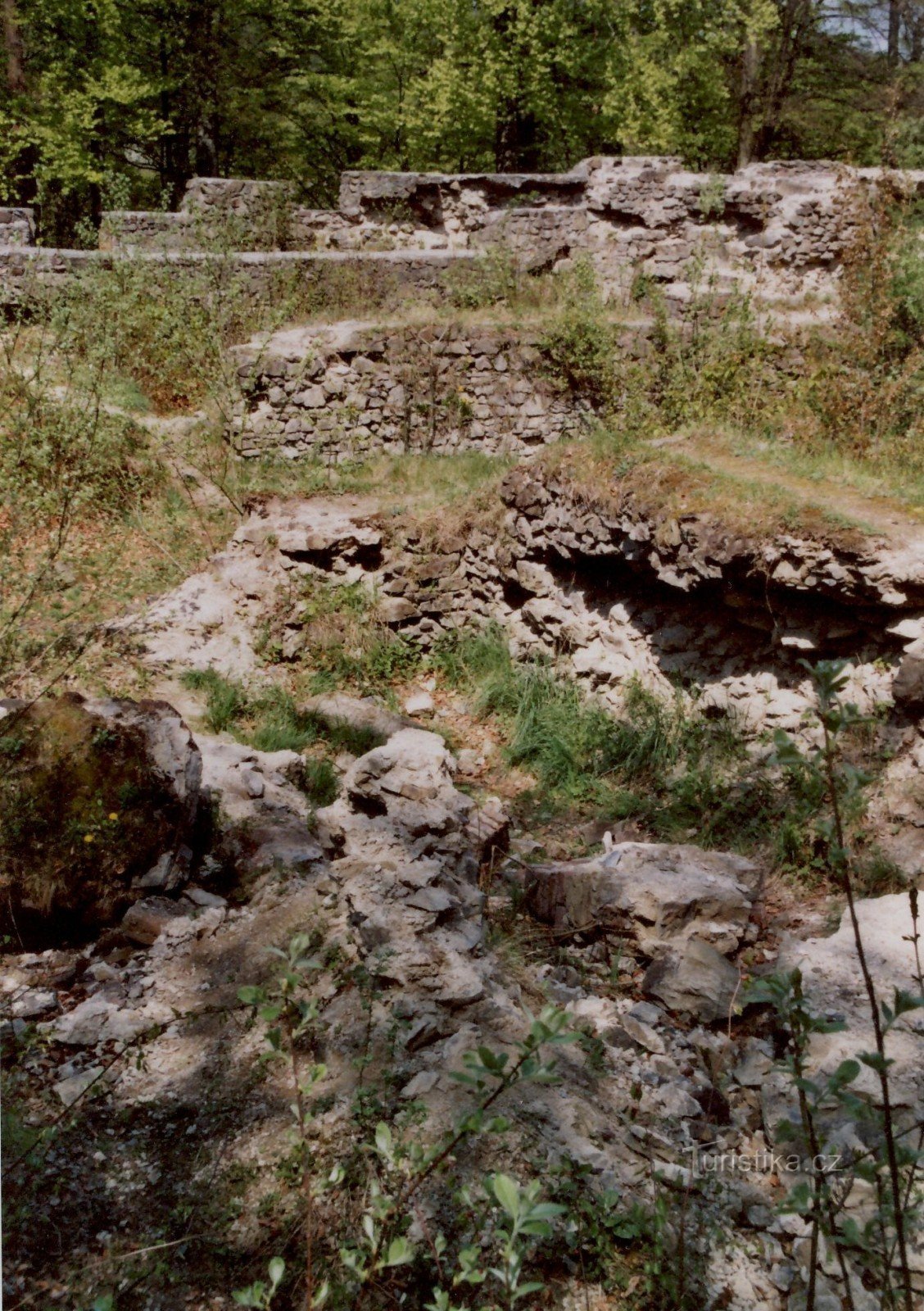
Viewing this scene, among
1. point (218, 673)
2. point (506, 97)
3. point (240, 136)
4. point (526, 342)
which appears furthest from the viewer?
point (240, 136)

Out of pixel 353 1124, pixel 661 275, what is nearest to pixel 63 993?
pixel 353 1124

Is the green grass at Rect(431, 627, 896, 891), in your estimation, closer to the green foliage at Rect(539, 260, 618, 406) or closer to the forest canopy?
the green foliage at Rect(539, 260, 618, 406)

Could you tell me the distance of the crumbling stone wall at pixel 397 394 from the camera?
940 cm

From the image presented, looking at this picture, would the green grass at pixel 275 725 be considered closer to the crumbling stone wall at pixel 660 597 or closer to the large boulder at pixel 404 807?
the large boulder at pixel 404 807

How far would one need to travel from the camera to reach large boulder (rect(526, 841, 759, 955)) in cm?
454

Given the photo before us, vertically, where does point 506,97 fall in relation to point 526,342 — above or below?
above

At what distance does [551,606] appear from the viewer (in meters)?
7.79

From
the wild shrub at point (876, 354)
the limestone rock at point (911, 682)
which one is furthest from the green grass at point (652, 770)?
the wild shrub at point (876, 354)

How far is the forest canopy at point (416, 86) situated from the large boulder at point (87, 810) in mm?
12398

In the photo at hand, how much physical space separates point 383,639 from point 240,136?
1605cm

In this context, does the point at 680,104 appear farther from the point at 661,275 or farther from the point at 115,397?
the point at 115,397

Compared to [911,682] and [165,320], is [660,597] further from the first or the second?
[165,320]

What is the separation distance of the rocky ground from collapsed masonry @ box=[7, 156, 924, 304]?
6.15m
